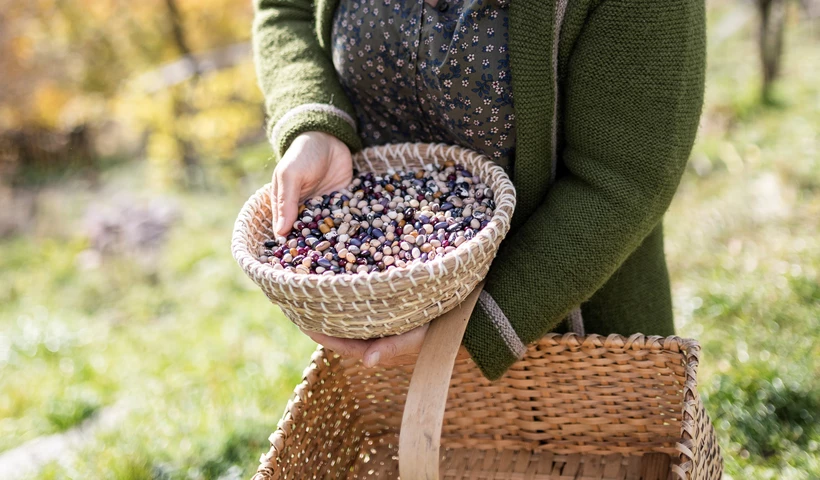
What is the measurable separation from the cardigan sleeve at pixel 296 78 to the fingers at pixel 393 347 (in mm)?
498

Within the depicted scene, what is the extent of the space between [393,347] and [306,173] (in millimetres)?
421

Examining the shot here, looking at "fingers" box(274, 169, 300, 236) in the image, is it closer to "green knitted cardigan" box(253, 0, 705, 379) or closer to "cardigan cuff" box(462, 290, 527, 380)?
"green knitted cardigan" box(253, 0, 705, 379)

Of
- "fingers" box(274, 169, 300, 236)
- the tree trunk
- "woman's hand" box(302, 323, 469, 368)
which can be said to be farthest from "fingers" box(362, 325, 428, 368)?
the tree trunk

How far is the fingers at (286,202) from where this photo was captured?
1360mm

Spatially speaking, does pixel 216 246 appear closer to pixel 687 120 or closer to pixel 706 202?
pixel 706 202

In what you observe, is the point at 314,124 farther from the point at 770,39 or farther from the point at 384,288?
the point at 770,39

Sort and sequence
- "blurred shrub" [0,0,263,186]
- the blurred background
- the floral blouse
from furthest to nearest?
"blurred shrub" [0,0,263,186], the blurred background, the floral blouse

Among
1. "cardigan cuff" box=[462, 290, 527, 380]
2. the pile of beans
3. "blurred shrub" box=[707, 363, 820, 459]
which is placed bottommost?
"blurred shrub" box=[707, 363, 820, 459]

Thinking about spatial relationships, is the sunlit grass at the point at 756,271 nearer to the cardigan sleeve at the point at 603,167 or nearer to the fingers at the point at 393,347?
the cardigan sleeve at the point at 603,167

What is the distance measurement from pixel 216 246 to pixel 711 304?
133 inches

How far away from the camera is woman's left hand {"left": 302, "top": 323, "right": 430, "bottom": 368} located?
1.23m

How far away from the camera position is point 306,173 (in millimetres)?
1432

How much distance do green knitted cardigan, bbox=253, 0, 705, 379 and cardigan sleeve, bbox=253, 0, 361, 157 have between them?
38mm

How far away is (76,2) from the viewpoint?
7320 millimetres
